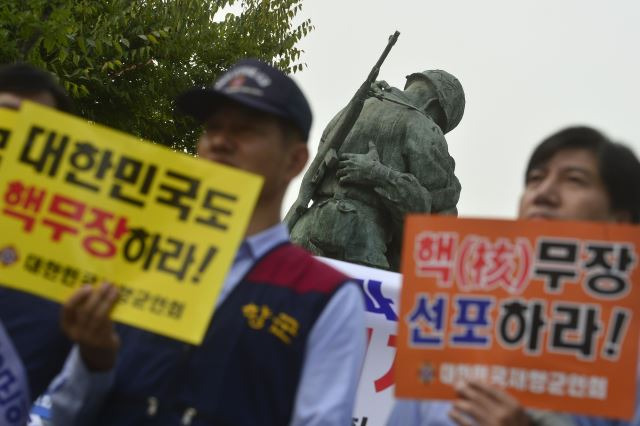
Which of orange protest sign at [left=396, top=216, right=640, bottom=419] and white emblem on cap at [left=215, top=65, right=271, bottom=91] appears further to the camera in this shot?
white emblem on cap at [left=215, top=65, right=271, bottom=91]

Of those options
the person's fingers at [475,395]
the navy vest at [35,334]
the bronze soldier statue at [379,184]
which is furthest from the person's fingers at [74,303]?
the bronze soldier statue at [379,184]

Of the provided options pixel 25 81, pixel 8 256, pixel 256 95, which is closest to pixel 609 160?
pixel 256 95

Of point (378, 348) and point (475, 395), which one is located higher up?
point (378, 348)

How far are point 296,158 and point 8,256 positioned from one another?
27.9 inches

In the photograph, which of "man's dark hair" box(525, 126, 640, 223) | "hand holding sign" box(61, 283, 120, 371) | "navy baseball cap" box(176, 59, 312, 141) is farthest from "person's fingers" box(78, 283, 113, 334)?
"man's dark hair" box(525, 126, 640, 223)

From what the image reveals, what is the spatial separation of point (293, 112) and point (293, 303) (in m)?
0.45

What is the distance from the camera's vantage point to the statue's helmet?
8539 millimetres

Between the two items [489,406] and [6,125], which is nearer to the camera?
[489,406]

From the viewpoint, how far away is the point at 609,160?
2512 mm

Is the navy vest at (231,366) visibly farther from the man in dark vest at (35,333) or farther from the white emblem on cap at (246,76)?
the white emblem on cap at (246,76)

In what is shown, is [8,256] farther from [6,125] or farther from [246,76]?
[246,76]

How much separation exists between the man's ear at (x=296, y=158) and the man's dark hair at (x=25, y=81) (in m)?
0.63

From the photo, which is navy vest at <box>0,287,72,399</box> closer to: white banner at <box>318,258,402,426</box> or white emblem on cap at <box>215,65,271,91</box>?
white emblem on cap at <box>215,65,271,91</box>

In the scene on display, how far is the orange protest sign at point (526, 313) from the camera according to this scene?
221 centimetres
